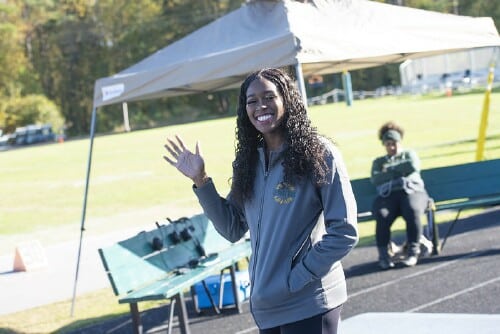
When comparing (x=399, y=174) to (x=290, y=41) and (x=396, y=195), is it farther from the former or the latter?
(x=290, y=41)

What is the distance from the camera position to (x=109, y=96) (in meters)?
7.57

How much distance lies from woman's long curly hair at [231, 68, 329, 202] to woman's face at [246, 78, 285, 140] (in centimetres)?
2

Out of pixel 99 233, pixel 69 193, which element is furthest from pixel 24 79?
pixel 99 233

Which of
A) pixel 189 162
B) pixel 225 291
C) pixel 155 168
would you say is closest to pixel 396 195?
pixel 225 291

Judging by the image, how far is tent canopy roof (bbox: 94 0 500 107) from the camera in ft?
22.5

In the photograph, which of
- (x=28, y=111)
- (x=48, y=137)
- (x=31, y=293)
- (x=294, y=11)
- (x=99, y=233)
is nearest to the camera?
(x=294, y=11)

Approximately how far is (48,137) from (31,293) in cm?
5429

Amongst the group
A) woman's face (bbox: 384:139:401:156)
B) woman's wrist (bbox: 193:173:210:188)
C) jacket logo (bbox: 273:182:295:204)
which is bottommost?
woman's face (bbox: 384:139:401:156)

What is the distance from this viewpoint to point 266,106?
3.28 meters

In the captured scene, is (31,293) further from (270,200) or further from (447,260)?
(270,200)

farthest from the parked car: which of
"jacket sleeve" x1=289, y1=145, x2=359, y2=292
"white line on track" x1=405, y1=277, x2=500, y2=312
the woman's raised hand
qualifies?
"jacket sleeve" x1=289, y1=145, x2=359, y2=292

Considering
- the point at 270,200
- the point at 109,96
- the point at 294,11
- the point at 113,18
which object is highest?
the point at 113,18

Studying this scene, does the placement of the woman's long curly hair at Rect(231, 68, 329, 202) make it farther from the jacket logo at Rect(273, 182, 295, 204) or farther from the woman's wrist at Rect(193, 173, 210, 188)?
the woman's wrist at Rect(193, 173, 210, 188)

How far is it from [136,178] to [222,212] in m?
19.8
